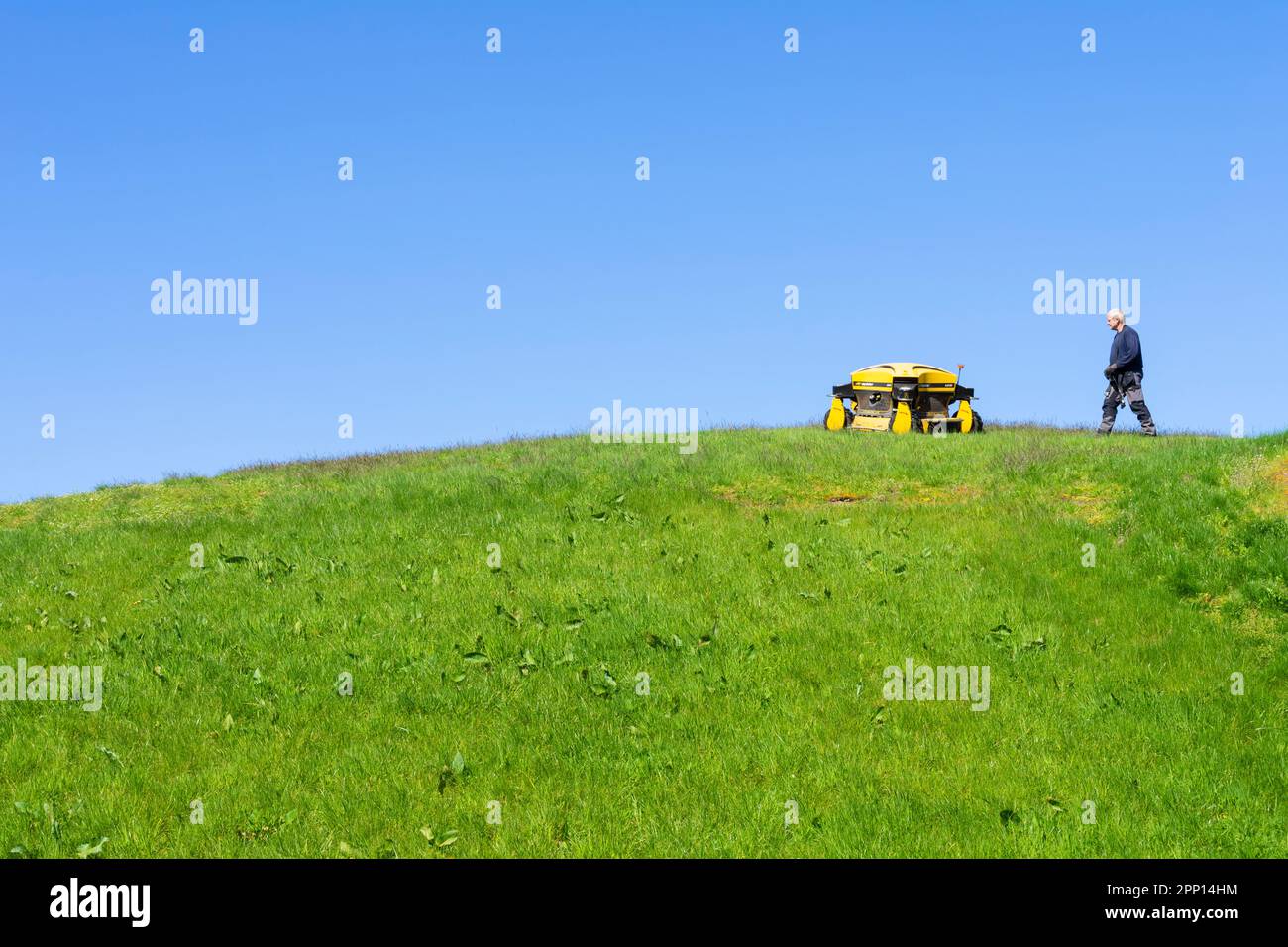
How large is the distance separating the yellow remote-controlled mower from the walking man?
4772mm

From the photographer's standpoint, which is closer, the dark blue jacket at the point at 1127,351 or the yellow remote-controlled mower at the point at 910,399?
the dark blue jacket at the point at 1127,351

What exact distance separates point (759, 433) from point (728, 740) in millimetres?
17005

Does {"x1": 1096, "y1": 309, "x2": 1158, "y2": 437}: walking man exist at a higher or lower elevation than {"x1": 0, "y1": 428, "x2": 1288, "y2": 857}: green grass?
higher

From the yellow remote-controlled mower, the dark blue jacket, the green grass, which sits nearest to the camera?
the green grass

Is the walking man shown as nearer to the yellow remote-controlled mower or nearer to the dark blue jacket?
the dark blue jacket

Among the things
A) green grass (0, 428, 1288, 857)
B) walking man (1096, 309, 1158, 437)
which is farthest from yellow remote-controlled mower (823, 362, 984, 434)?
green grass (0, 428, 1288, 857)

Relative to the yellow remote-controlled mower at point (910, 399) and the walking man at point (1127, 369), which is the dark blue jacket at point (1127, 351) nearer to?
the walking man at point (1127, 369)

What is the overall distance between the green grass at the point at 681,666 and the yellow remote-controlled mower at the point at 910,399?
9423mm

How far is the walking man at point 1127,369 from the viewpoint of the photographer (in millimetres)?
24953

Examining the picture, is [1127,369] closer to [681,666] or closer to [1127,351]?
[1127,351]

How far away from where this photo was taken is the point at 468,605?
14.4 metres

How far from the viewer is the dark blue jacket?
81.7ft

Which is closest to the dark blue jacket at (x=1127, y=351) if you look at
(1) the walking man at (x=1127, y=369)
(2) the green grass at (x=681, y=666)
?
(1) the walking man at (x=1127, y=369)
